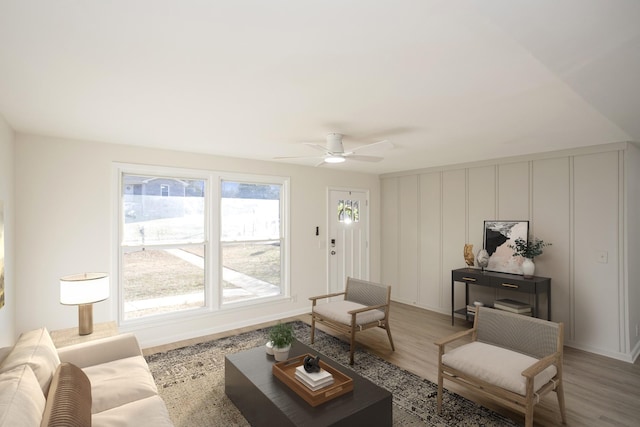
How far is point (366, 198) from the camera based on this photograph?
6164 millimetres

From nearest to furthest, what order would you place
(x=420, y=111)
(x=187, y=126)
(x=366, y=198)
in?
1. (x=420, y=111)
2. (x=187, y=126)
3. (x=366, y=198)

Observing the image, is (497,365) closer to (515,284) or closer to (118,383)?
(515,284)

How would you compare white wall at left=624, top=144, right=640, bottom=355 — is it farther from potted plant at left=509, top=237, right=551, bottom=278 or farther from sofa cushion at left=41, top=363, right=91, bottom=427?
sofa cushion at left=41, top=363, right=91, bottom=427

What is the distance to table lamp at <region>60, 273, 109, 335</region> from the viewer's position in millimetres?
2770

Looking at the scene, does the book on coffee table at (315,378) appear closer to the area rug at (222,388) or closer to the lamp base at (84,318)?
the area rug at (222,388)

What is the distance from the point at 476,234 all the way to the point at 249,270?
3412 mm

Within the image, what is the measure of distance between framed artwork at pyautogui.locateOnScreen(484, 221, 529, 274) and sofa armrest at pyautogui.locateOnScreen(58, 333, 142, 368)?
173 inches

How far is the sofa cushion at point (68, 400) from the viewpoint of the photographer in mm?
1471

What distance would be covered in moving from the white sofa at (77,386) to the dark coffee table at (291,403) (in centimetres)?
64

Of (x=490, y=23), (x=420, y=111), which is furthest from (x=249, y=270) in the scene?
(x=490, y=23)

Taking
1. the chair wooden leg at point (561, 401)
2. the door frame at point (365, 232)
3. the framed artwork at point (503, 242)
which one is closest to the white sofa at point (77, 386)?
the chair wooden leg at point (561, 401)

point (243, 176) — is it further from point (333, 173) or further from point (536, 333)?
point (536, 333)

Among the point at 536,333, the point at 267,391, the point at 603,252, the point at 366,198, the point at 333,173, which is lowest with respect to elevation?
the point at 267,391

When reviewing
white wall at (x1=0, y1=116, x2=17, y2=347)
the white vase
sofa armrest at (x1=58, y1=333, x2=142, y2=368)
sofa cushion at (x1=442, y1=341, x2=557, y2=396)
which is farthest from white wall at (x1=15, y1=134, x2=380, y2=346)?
the white vase
